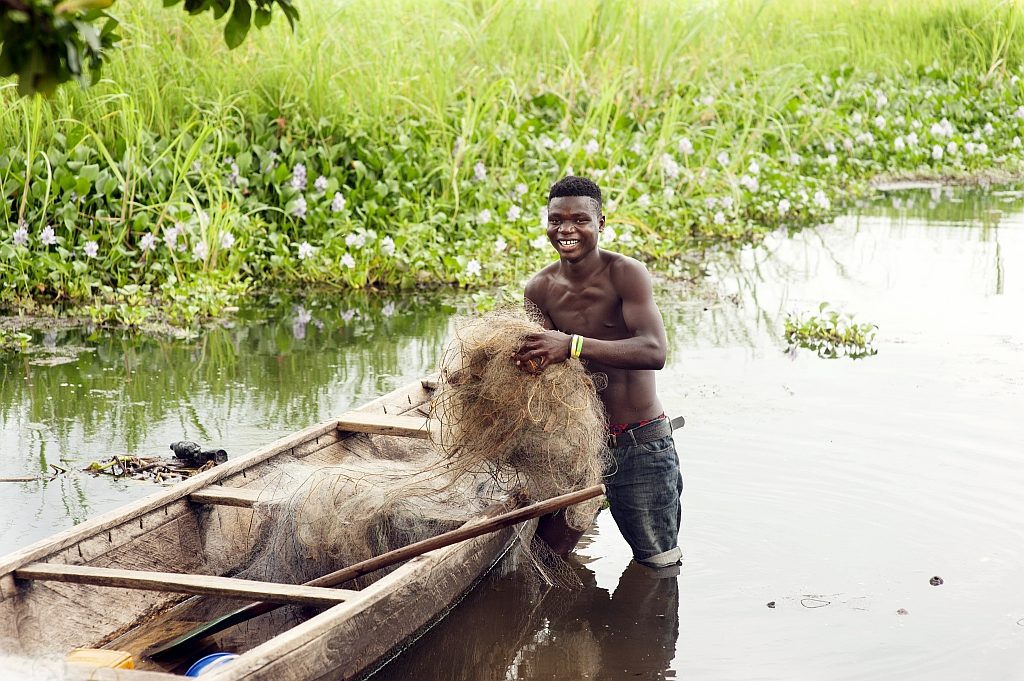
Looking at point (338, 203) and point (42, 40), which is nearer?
point (42, 40)

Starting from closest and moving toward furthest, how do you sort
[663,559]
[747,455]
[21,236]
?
[663,559]
[747,455]
[21,236]

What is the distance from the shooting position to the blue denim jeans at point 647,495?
14.7ft

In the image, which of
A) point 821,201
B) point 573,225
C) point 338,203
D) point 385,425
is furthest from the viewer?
point 821,201

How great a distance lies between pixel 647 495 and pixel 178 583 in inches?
62.4

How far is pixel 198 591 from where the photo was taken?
3844 millimetres

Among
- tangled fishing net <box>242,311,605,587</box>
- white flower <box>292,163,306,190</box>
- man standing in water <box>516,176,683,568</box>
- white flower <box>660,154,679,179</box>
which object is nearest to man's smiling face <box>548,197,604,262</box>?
man standing in water <box>516,176,683,568</box>

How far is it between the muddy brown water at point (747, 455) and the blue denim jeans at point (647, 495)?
216mm

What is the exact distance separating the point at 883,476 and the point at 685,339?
2.47 metres

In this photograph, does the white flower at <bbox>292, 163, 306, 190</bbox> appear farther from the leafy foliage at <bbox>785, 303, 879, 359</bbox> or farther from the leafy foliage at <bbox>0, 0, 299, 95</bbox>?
the leafy foliage at <bbox>0, 0, 299, 95</bbox>

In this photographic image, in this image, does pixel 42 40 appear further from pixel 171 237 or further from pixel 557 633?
pixel 171 237

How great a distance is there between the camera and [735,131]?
13078 millimetres

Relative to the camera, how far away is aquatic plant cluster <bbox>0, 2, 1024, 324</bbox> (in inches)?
347

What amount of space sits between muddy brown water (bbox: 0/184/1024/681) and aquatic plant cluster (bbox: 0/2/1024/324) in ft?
1.81

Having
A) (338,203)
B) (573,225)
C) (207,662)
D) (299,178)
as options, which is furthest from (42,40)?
(299,178)
